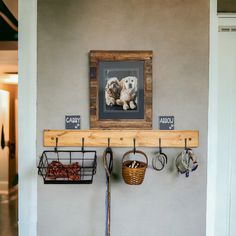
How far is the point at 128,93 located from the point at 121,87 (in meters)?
0.06

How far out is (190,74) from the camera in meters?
1.55

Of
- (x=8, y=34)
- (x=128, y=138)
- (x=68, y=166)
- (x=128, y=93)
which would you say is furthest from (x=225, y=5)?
(x=8, y=34)

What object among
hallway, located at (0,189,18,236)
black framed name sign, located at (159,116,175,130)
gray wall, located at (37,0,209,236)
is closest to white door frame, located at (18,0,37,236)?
gray wall, located at (37,0,209,236)

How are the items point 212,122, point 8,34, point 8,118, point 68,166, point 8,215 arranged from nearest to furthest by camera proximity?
1. point 68,166
2. point 212,122
3. point 8,34
4. point 8,215
5. point 8,118

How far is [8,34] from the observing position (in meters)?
3.20

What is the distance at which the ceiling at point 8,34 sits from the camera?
8.16 ft

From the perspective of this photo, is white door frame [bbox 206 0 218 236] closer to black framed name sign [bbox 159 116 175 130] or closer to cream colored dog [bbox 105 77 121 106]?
black framed name sign [bbox 159 116 175 130]

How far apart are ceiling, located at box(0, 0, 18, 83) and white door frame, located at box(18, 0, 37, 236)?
3.44 feet

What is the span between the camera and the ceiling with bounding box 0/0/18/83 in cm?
249

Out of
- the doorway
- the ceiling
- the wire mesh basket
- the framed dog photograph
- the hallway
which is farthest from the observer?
→ the hallway

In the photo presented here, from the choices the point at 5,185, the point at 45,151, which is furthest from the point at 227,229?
the point at 5,185

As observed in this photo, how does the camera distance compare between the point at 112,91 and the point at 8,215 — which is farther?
the point at 8,215

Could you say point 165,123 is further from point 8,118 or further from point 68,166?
point 8,118

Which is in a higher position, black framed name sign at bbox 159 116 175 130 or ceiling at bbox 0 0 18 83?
ceiling at bbox 0 0 18 83
